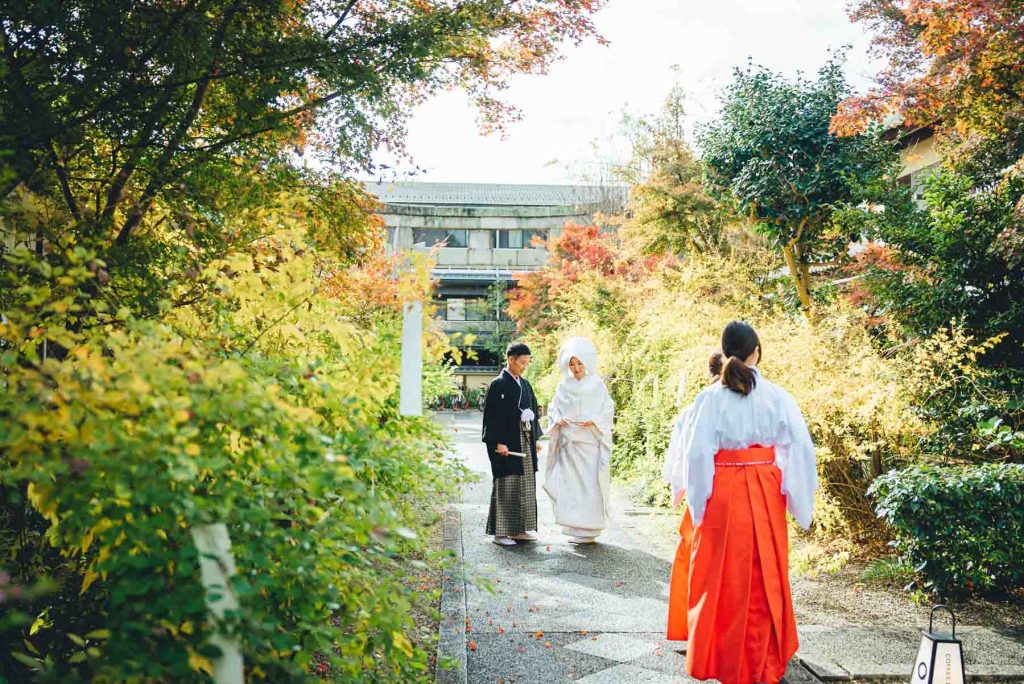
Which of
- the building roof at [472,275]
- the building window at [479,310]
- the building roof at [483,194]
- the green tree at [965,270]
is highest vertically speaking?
Result: the building roof at [483,194]

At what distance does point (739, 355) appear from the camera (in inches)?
172

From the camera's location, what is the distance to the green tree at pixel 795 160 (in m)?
11.3

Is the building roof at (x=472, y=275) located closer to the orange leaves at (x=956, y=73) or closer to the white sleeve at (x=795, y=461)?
the orange leaves at (x=956, y=73)

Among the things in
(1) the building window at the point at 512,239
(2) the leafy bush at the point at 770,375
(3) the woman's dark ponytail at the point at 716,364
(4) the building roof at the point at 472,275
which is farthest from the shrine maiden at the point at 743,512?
(1) the building window at the point at 512,239

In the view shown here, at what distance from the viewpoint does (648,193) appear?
15.2 meters

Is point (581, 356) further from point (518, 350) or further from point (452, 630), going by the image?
point (452, 630)

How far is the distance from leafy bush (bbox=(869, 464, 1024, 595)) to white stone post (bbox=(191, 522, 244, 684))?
4.38 metres

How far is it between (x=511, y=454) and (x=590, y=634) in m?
2.77

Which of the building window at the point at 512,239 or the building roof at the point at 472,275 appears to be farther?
the building window at the point at 512,239

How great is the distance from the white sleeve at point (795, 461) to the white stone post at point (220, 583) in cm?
305

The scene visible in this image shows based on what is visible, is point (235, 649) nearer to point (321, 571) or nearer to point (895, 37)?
point (321, 571)

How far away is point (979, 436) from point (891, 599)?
148 cm

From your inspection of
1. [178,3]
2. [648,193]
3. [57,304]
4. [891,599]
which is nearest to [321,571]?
[57,304]

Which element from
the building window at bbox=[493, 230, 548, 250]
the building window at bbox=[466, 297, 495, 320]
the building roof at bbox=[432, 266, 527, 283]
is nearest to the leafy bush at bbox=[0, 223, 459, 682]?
the building window at bbox=[466, 297, 495, 320]
